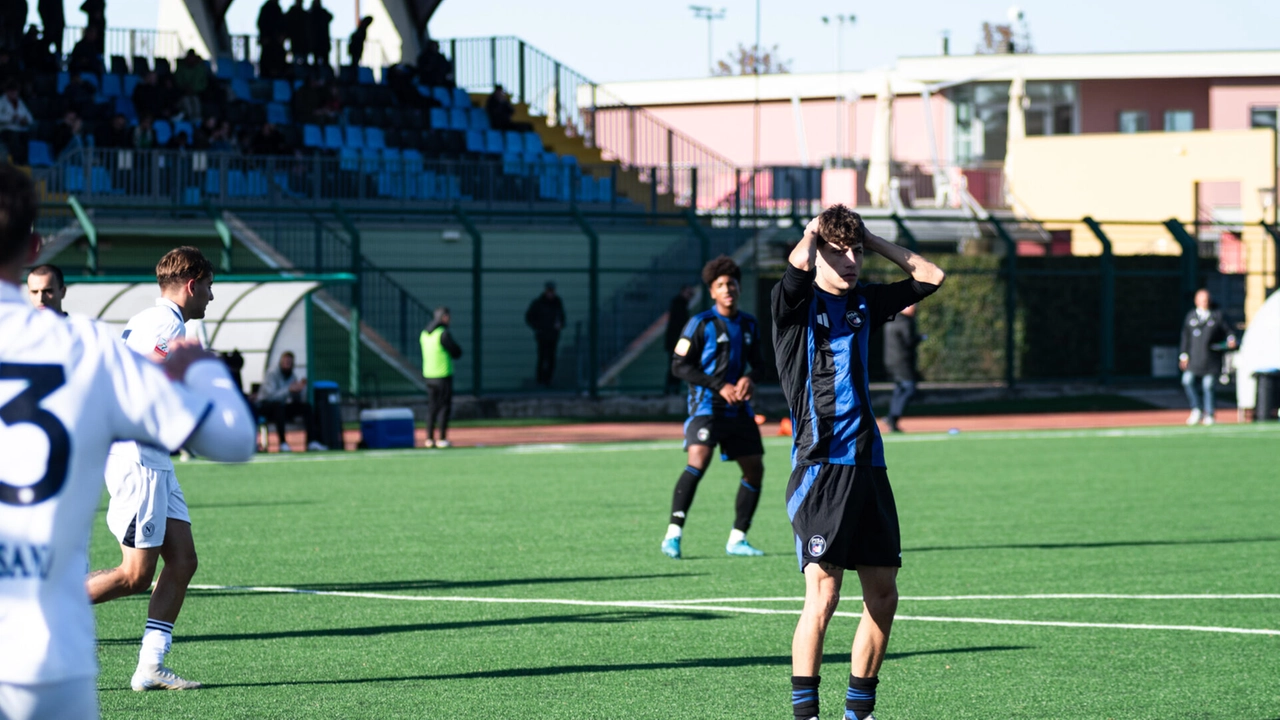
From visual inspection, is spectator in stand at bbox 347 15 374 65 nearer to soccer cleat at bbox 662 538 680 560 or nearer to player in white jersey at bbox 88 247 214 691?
soccer cleat at bbox 662 538 680 560

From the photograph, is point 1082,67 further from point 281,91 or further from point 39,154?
point 39,154

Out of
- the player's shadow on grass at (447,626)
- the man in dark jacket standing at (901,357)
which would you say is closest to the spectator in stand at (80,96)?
the man in dark jacket standing at (901,357)

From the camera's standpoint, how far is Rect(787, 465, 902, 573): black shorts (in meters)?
5.37

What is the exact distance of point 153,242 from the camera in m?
24.0

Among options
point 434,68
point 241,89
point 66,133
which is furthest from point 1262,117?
point 66,133

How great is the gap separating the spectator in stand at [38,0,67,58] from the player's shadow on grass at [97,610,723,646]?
24.2 m

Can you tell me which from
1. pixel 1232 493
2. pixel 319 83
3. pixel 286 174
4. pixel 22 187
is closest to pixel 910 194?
pixel 319 83

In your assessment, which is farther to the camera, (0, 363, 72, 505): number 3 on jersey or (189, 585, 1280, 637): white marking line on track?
(189, 585, 1280, 637): white marking line on track

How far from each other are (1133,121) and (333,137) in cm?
3149

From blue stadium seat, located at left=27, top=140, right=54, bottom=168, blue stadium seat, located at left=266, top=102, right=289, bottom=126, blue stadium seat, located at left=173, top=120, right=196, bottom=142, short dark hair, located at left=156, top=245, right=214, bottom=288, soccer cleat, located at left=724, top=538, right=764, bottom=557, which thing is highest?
blue stadium seat, located at left=266, top=102, right=289, bottom=126

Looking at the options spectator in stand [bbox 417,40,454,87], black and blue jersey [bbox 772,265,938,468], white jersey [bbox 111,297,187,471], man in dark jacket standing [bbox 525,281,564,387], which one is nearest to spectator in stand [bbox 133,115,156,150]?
man in dark jacket standing [bbox 525,281,564,387]

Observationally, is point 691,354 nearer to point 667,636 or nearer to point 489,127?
point 667,636

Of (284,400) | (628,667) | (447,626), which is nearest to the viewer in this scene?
(628,667)

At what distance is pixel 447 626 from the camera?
796 cm
